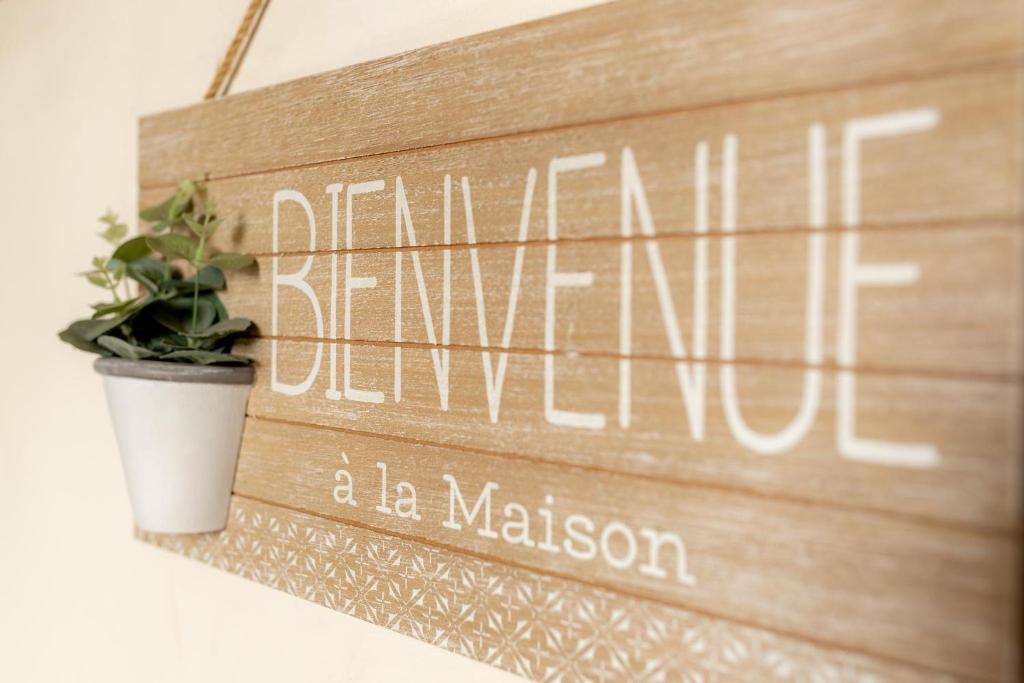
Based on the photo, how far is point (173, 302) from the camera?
804 mm

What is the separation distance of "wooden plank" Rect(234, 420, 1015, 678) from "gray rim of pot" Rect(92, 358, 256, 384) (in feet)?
0.42

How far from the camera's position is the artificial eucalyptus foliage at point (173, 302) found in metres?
0.77

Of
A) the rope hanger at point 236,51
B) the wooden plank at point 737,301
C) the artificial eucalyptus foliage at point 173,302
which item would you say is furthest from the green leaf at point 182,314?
the rope hanger at point 236,51

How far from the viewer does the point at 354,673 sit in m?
0.76

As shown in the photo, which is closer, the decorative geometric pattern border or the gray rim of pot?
the decorative geometric pattern border

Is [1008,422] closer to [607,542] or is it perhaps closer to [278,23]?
[607,542]

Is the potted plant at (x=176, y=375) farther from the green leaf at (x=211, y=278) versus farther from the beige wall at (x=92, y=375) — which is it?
the beige wall at (x=92, y=375)

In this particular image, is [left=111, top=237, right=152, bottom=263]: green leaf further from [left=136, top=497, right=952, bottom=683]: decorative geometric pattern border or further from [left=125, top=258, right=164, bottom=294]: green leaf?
[left=136, top=497, right=952, bottom=683]: decorative geometric pattern border

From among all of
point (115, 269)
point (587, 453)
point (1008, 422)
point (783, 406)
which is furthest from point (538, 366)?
point (115, 269)

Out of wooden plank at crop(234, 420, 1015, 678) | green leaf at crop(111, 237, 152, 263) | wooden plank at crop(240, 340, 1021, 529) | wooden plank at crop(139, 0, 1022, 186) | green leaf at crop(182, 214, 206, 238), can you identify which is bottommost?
wooden plank at crop(234, 420, 1015, 678)

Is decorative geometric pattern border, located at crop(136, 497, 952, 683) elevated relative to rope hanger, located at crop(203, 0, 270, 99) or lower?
lower

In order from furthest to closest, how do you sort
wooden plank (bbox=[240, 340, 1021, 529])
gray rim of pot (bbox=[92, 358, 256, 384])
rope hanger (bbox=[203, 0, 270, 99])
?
rope hanger (bbox=[203, 0, 270, 99])
gray rim of pot (bbox=[92, 358, 256, 384])
wooden plank (bbox=[240, 340, 1021, 529])

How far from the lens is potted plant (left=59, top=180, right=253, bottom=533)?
76 cm

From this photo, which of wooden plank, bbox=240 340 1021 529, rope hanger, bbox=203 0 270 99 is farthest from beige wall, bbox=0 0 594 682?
wooden plank, bbox=240 340 1021 529
